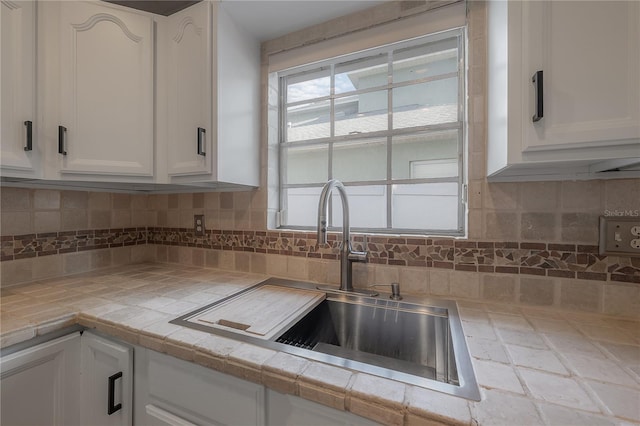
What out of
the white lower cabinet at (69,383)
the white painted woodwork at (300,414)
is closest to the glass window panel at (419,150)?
the white painted woodwork at (300,414)

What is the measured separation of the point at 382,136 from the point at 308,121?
0.44 meters

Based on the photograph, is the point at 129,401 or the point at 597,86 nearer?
the point at 597,86

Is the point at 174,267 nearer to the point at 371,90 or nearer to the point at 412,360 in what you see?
the point at 412,360

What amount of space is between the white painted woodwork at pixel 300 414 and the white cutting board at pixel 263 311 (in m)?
0.16

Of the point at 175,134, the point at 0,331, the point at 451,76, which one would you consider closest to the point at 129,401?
the point at 0,331

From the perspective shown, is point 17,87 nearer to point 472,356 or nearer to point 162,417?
point 162,417

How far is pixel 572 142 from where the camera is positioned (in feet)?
2.03

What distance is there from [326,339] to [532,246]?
829 millimetres

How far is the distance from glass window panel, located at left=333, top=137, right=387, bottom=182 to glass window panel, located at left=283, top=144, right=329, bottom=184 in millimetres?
64

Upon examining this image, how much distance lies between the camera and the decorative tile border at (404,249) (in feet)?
2.80

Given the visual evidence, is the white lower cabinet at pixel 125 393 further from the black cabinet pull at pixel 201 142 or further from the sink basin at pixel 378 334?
the black cabinet pull at pixel 201 142

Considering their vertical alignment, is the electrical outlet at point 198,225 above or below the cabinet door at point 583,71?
below

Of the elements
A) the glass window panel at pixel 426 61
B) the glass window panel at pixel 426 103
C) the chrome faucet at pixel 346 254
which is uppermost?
the glass window panel at pixel 426 61

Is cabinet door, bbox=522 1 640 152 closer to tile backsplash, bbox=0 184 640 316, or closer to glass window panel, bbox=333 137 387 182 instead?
tile backsplash, bbox=0 184 640 316
